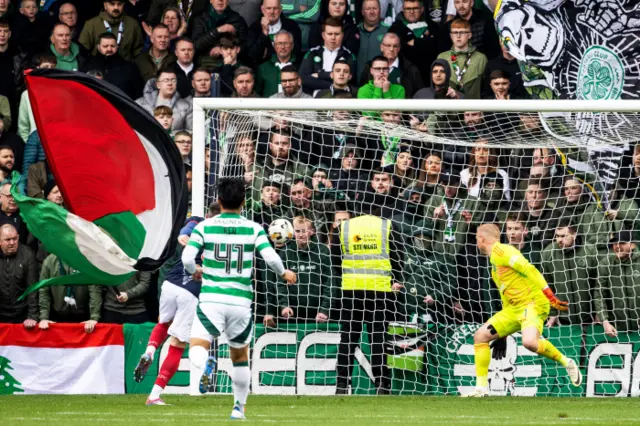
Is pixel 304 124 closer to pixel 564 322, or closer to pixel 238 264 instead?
pixel 564 322

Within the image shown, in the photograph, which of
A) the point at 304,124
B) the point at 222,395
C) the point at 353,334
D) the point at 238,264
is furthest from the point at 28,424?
the point at 304,124

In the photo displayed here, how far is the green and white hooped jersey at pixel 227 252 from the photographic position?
916cm

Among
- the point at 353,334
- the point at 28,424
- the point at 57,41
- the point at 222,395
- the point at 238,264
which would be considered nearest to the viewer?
the point at 28,424

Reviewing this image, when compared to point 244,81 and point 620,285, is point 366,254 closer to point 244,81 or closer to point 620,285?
point 620,285

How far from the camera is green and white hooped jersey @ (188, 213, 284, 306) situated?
9156mm

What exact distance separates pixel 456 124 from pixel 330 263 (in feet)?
7.72

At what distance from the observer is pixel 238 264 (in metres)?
9.17

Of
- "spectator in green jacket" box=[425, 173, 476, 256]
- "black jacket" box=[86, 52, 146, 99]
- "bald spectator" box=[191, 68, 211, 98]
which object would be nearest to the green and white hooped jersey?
"spectator in green jacket" box=[425, 173, 476, 256]

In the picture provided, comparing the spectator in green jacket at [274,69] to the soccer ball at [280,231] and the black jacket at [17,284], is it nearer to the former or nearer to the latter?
Answer: the black jacket at [17,284]

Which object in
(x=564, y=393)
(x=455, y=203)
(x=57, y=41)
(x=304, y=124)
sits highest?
(x=57, y=41)

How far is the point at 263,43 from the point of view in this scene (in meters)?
15.7

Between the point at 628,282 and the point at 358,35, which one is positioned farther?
the point at 358,35

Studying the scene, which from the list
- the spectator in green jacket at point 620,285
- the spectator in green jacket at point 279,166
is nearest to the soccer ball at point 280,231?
the spectator in green jacket at point 279,166

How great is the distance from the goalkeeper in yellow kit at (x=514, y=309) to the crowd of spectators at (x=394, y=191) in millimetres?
1101
